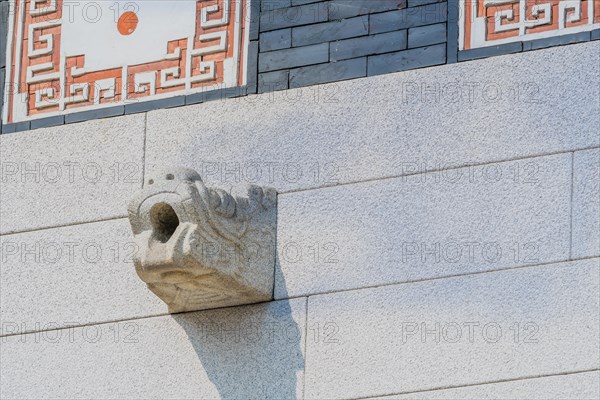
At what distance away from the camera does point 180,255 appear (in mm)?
9648

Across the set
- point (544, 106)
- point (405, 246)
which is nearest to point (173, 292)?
point (405, 246)

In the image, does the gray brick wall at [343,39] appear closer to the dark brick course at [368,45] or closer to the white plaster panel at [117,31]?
the dark brick course at [368,45]

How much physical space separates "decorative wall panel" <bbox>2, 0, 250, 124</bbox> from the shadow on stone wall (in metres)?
1.19

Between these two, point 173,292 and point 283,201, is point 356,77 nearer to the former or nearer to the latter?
point 283,201

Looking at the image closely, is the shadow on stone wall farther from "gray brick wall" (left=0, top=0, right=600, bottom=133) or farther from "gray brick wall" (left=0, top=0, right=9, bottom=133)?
"gray brick wall" (left=0, top=0, right=9, bottom=133)

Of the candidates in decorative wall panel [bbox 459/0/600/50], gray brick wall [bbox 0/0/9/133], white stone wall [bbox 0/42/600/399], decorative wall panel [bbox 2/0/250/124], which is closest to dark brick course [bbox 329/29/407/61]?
white stone wall [bbox 0/42/600/399]

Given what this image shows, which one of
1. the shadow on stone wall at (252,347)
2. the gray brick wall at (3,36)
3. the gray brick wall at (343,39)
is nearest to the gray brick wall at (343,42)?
the gray brick wall at (343,39)

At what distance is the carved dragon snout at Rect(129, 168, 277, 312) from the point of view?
31.8 ft

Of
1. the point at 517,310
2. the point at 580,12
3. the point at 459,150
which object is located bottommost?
the point at 517,310

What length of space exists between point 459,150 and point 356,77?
2.20 feet

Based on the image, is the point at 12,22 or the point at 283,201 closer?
the point at 283,201

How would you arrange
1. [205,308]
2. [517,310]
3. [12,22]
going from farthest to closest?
1. [12,22]
2. [205,308]
3. [517,310]

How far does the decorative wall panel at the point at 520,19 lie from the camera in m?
9.88

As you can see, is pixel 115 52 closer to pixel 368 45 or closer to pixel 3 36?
pixel 3 36
